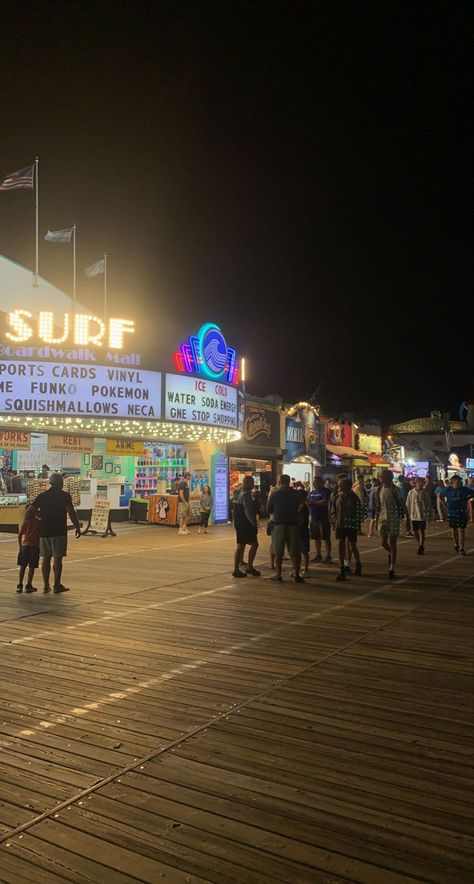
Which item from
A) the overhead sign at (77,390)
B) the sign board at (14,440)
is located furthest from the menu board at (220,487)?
the sign board at (14,440)

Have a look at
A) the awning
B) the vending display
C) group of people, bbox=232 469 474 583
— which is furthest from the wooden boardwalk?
the awning

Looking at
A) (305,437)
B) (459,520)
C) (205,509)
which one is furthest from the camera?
(305,437)

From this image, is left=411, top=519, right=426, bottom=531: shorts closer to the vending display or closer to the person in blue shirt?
the person in blue shirt

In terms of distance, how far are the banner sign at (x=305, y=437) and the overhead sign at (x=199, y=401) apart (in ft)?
20.9

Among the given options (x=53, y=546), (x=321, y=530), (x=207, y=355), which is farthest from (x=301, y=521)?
(x=207, y=355)

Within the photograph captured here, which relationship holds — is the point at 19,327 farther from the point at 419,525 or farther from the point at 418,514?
the point at 419,525

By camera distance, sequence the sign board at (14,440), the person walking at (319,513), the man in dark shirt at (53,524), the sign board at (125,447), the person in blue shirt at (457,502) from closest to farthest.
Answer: the man in dark shirt at (53,524), the person walking at (319,513), the person in blue shirt at (457,502), the sign board at (14,440), the sign board at (125,447)

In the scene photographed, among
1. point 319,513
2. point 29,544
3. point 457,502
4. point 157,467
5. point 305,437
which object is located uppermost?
point 305,437

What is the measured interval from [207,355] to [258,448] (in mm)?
6279

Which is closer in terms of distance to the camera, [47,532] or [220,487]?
[47,532]

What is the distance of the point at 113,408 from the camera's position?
19.4 metres

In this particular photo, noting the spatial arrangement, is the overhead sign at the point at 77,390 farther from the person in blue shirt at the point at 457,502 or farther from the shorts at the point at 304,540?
the shorts at the point at 304,540

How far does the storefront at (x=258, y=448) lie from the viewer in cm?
2578

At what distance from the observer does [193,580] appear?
10.6 metres
